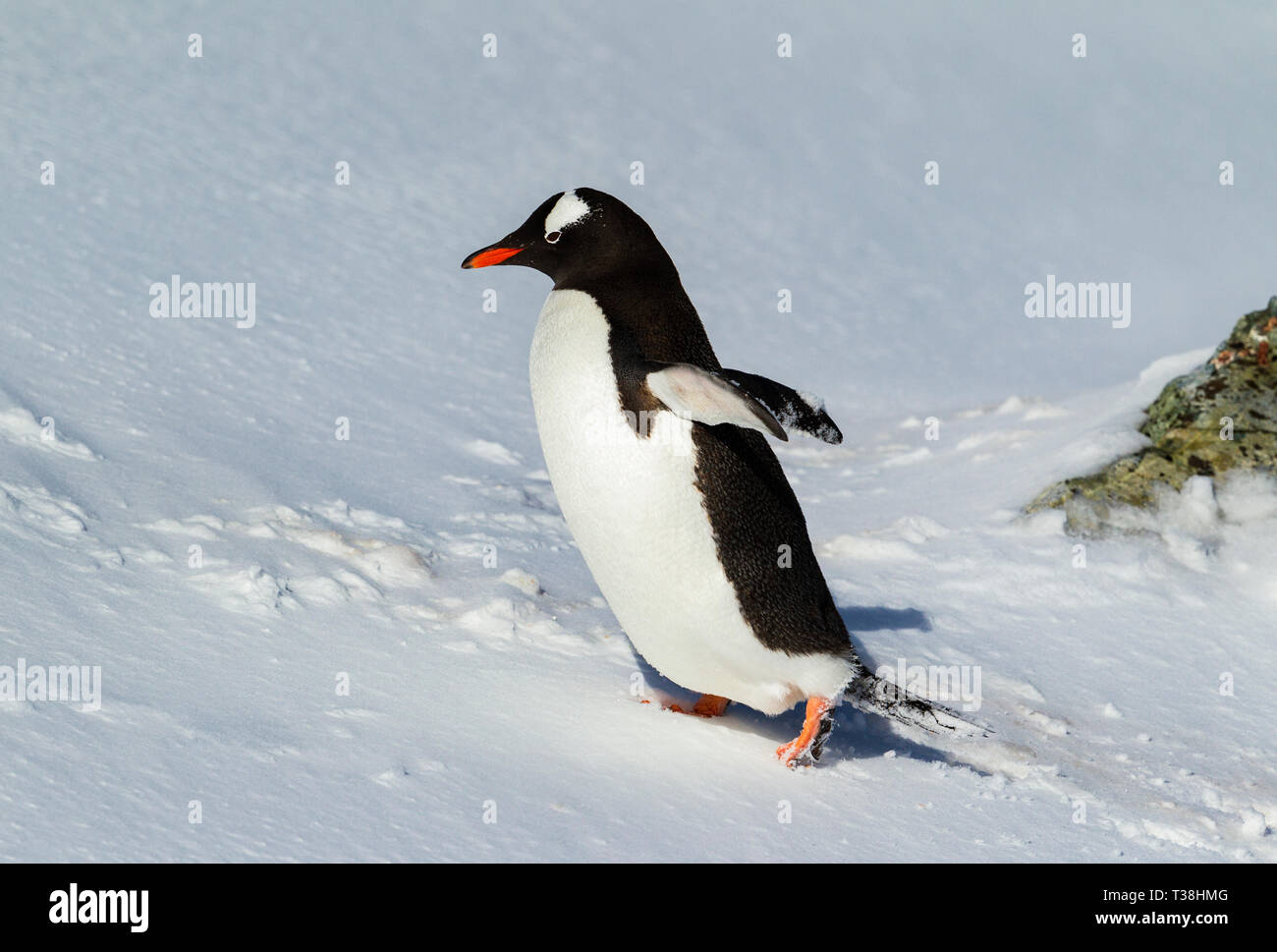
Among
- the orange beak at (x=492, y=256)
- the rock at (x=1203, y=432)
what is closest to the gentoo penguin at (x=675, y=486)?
the orange beak at (x=492, y=256)

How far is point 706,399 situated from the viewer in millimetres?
2834

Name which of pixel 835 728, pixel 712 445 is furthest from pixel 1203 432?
pixel 712 445

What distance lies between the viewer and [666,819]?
270 centimetres

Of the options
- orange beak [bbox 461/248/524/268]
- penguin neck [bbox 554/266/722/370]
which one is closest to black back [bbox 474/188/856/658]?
penguin neck [bbox 554/266/722/370]

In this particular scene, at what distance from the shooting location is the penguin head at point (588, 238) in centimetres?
321

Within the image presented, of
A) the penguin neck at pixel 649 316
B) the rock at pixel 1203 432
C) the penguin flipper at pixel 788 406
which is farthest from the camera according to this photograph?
the rock at pixel 1203 432

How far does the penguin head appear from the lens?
10.5ft

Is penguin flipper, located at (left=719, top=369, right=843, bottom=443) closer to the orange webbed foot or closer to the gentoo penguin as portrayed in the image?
the gentoo penguin

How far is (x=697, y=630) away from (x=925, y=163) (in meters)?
9.69

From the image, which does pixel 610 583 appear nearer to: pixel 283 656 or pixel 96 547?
pixel 283 656

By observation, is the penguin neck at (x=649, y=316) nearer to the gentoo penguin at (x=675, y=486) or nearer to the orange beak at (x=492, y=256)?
the gentoo penguin at (x=675, y=486)

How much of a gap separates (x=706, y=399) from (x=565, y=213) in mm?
731

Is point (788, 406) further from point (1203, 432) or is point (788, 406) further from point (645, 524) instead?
point (1203, 432)

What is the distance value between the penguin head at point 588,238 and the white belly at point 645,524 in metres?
0.10
